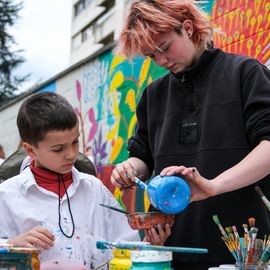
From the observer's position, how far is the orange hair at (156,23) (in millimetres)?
1825

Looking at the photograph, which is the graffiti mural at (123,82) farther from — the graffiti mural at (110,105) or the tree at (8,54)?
the tree at (8,54)

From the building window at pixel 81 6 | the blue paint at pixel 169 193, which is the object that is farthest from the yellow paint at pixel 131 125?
the building window at pixel 81 6

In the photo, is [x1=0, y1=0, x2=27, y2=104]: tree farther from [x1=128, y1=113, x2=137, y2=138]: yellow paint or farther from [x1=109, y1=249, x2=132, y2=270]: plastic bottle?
[x1=109, y1=249, x2=132, y2=270]: plastic bottle

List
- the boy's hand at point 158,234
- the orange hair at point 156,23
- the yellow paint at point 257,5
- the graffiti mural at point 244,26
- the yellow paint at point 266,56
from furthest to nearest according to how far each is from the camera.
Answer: the yellow paint at point 257,5
the graffiti mural at point 244,26
the yellow paint at point 266,56
the orange hair at point 156,23
the boy's hand at point 158,234

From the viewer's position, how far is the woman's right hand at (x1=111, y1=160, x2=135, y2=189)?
1763 mm

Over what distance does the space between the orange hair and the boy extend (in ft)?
1.18

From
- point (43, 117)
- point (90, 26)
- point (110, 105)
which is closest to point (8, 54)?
point (90, 26)

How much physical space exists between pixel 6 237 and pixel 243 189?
2.57 feet

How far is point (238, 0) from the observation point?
157 inches

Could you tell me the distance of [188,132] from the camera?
1862mm

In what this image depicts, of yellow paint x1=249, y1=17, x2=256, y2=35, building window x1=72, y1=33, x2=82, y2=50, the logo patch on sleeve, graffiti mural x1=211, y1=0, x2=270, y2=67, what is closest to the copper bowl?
the logo patch on sleeve

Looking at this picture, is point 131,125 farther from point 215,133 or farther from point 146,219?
point 146,219

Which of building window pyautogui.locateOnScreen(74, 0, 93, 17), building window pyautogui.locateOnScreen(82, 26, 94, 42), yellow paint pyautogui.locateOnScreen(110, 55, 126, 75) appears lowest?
building window pyautogui.locateOnScreen(82, 26, 94, 42)

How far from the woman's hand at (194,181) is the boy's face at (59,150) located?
1.80ft
